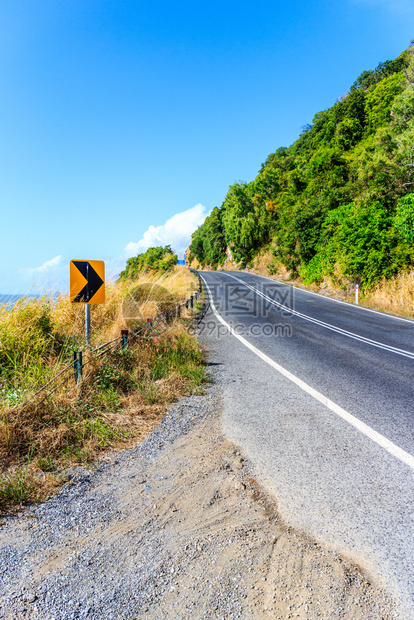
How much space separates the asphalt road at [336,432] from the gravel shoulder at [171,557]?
9.3 inches

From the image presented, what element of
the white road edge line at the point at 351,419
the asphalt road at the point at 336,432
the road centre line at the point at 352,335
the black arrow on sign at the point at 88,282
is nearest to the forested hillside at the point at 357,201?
the road centre line at the point at 352,335

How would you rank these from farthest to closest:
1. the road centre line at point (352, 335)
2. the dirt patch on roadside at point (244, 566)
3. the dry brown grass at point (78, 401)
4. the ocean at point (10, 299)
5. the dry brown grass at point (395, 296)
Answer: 1. the dry brown grass at point (395, 296)
2. the road centre line at point (352, 335)
3. the ocean at point (10, 299)
4. the dry brown grass at point (78, 401)
5. the dirt patch on roadside at point (244, 566)

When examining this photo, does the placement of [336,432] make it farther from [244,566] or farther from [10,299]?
[10,299]

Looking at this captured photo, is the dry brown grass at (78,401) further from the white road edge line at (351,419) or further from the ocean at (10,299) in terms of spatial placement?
the white road edge line at (351,419)

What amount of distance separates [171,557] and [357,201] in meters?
23.0

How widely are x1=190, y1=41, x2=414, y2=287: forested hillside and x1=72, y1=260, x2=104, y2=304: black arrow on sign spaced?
15933 mm

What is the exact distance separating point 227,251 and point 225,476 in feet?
248

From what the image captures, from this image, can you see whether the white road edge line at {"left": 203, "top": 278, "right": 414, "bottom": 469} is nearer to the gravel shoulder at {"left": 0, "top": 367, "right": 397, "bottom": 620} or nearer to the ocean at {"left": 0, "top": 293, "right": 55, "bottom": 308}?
the gravel shoulder at {"left": 0, "top": 367, "right": 397, "bottom": 620}

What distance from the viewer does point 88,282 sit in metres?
6.81

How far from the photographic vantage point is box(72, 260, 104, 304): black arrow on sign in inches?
265

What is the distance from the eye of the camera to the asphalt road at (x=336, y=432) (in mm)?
2752

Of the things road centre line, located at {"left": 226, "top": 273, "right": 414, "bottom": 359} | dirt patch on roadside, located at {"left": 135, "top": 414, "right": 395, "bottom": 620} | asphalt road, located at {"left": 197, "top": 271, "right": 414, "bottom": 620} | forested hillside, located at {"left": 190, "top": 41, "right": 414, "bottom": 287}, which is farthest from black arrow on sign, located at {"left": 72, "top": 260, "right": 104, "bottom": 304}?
forested hillside, located at {"left": 190, "top": 41, "right": 414, "bottom": 287}

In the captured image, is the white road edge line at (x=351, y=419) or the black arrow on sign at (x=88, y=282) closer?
the white road edge line at (x=351, y=419)

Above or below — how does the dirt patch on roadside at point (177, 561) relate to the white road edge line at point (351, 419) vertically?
below
